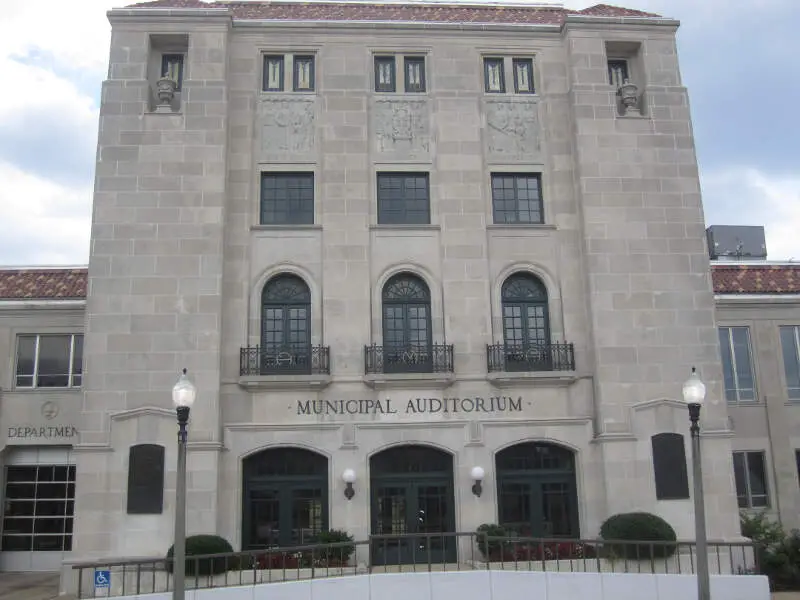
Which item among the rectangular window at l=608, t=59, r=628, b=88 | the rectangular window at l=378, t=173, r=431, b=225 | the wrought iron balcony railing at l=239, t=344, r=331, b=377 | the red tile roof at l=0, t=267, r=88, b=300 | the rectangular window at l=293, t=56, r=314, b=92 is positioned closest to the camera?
the wrought iron balcony railing at l=239, t=344, r=331, b=377

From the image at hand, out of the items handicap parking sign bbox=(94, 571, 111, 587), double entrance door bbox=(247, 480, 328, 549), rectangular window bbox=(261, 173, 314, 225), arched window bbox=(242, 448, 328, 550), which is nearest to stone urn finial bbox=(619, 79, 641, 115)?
rectangular window bbox=(261, 173, 314, 225)

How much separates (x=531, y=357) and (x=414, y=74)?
9701 mm

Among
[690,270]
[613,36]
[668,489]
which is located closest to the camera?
[668,489]

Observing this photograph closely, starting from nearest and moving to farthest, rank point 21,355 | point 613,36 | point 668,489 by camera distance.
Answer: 1. point 668,489
2. point 613,36
3. point 21,355

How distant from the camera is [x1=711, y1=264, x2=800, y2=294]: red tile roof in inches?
1153

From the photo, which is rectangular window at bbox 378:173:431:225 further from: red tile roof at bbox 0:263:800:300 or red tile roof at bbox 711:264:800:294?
red tile roof at bbox 711:264:800:294

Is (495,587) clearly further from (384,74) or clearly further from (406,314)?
(384,74)

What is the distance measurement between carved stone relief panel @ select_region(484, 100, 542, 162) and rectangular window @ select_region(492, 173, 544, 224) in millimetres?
612

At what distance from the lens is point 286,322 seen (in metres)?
24.2

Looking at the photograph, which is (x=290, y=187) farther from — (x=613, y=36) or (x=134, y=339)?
(x=613, y=36)

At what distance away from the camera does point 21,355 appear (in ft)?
92.5

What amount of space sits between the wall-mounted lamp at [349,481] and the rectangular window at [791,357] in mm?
15837

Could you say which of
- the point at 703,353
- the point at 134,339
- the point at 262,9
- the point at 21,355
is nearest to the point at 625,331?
the point at 703,353

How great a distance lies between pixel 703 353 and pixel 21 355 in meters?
22.0
